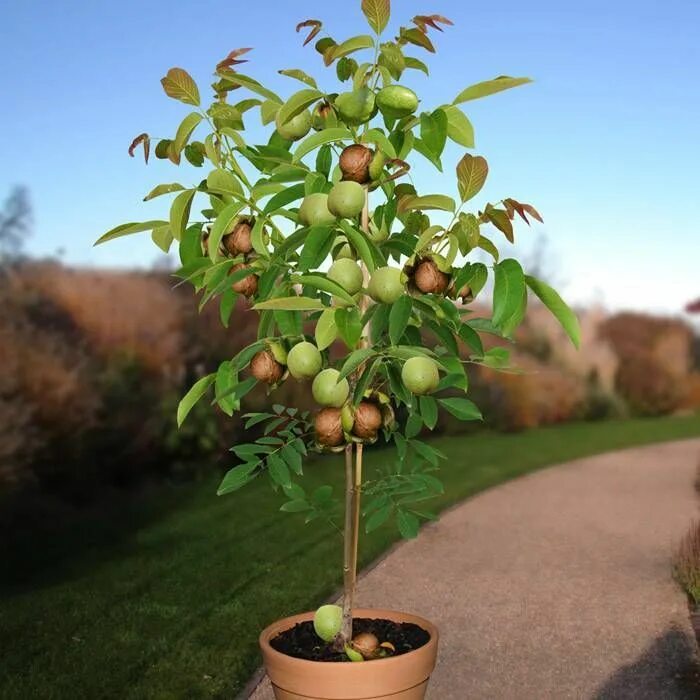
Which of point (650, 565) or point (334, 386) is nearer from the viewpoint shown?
point (334, 386)

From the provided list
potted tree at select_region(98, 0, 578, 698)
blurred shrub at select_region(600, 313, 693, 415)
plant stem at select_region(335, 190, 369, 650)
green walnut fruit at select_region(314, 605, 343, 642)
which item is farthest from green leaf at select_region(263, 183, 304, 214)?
blurred shrub at select_region(600, 313, 693, 415)

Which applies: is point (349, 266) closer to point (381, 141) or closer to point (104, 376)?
point (381, 141)

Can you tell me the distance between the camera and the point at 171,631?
215 inches

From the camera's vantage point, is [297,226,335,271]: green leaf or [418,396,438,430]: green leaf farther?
[418,396,438,430]: green leaf

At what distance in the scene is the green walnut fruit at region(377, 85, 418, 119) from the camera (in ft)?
9.62

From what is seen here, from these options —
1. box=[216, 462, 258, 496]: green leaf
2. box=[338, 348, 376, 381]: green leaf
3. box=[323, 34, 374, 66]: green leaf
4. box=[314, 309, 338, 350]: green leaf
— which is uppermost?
box=[323, 34, 374, 66]: green leaf

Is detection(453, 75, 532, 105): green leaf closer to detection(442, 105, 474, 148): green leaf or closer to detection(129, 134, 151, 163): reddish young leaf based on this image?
detection(442, 105, 474, 148): green leaf

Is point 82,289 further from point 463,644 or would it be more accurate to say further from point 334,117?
point 334,117

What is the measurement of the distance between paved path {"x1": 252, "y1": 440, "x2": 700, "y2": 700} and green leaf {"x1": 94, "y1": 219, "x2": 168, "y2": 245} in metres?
2.50

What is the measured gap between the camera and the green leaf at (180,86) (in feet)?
10.2

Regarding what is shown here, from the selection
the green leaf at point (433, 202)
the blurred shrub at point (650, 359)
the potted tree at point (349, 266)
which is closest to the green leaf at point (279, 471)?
the potted tree at point (349, 266)

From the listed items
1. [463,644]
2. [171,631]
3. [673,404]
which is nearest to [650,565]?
[463,644]

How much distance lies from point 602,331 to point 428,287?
63.2ft

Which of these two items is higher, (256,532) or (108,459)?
(108,459)
